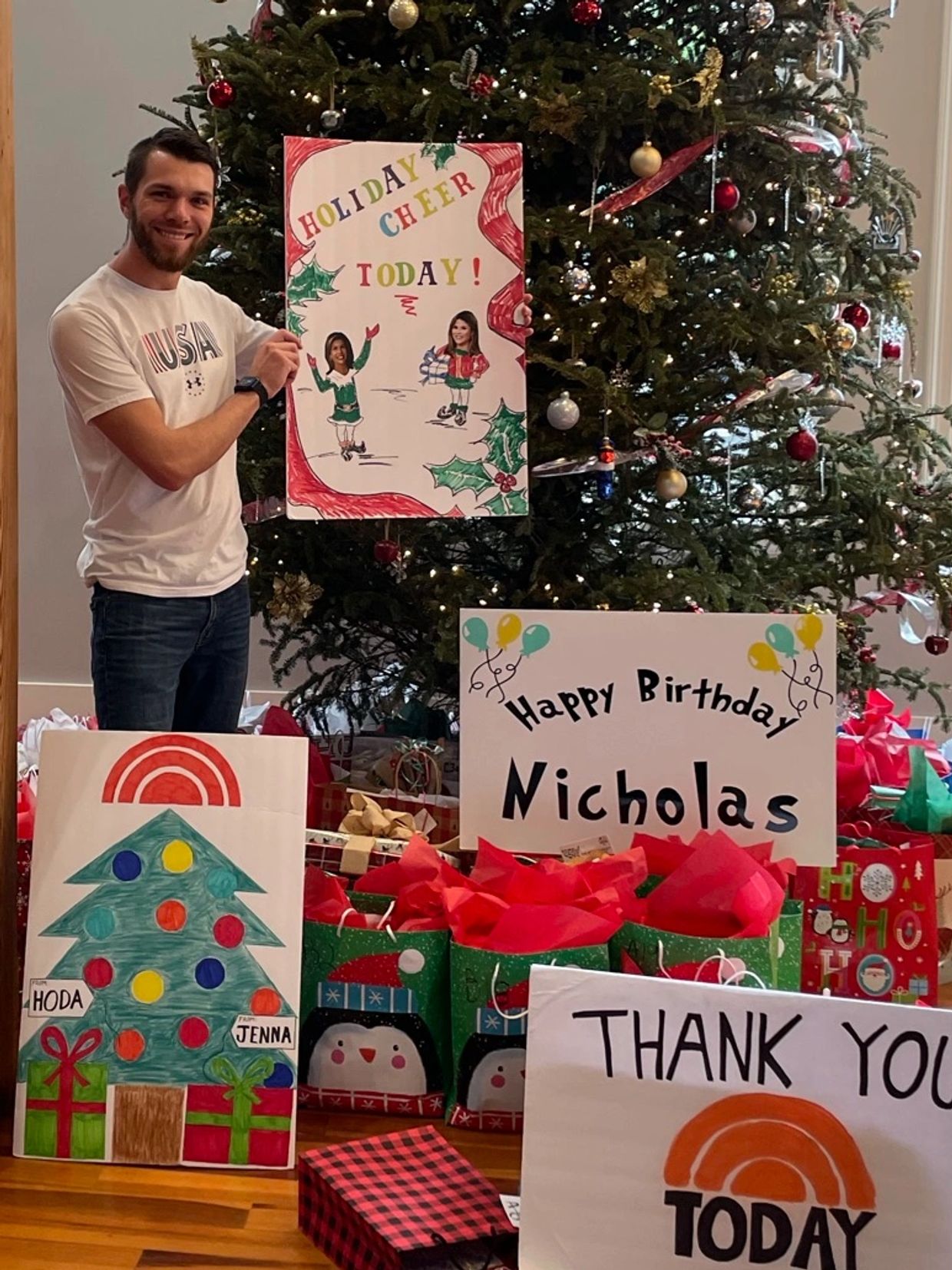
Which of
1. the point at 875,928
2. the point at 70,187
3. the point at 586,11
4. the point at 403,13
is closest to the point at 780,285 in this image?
the point at 586,11

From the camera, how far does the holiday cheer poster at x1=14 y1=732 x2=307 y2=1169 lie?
1.42m

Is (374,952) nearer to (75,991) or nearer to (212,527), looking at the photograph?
(75,991)

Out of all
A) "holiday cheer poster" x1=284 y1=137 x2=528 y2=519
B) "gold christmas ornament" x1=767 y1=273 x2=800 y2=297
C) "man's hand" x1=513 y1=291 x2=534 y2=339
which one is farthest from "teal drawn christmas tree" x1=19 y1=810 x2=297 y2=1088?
"gold christmas ornament" x1=767 y1=273 x2=800 y2=297

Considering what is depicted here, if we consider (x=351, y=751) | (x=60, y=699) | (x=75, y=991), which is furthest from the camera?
(x=60, y=699)

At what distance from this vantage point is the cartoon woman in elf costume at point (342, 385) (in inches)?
84.6

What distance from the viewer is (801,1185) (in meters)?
1.14

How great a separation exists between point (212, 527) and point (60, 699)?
2.47 m

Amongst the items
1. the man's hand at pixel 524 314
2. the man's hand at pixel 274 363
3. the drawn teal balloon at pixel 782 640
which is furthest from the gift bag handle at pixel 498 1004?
the man's hand at pixel 524 314

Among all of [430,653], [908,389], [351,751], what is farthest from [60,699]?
[908,389]

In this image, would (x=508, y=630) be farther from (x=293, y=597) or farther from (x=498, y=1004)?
(x=293, y=597)

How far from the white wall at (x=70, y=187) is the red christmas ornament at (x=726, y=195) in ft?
6.13

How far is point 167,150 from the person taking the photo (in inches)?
72.6

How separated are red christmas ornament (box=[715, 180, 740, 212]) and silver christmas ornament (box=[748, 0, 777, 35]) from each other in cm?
27

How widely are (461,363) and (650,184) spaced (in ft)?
1.56
